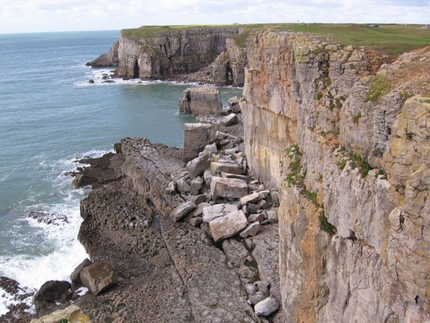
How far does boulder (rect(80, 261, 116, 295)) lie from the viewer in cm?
2408

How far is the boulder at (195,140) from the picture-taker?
40938mm

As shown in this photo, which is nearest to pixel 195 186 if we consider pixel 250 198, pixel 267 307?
pixel 250 198

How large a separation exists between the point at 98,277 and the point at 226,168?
44.8 ft

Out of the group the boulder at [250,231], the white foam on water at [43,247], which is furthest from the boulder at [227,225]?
the white foam on water at [43,247]

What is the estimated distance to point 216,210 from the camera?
95.9ft

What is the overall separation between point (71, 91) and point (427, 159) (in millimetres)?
82669

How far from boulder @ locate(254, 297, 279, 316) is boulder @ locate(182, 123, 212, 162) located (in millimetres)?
21679

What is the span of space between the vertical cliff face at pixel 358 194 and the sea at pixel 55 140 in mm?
16610

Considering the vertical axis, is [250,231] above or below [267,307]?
above

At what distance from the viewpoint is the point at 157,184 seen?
118 feet

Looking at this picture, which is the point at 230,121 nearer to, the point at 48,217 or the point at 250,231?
the point at 48,217

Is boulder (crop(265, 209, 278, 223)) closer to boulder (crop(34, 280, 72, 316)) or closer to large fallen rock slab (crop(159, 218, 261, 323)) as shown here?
large fallen rock slab (crop(159, 218, 261, 323))

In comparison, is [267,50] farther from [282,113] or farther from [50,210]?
[50,210]

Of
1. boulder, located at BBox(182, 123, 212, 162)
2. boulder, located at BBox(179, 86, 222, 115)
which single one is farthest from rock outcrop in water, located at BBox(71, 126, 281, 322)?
boulder, located at BBox(179, 86, 222, 115)
